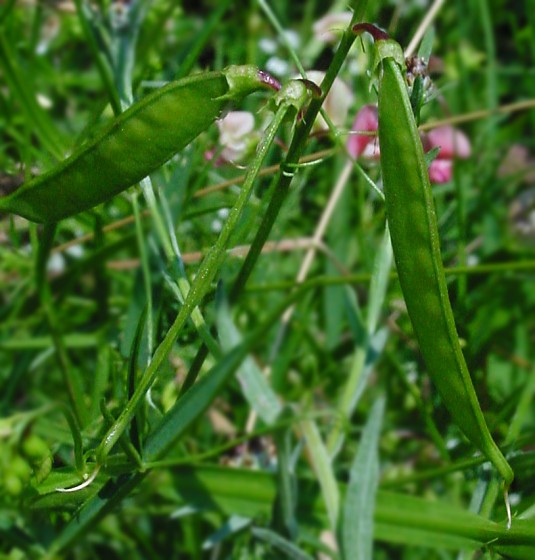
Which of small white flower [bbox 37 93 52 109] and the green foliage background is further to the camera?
small white flower [bbox 37 93 52 109]

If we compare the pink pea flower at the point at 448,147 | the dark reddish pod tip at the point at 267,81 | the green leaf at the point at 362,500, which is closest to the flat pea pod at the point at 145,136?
the dark reddish pod tip at the point at 267,81

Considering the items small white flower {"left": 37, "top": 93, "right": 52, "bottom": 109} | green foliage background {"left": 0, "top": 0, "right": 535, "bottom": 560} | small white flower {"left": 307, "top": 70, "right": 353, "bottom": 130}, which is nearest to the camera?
green foliage background {"left": 0, "top": 0, "right": 535, "bottom": 560}

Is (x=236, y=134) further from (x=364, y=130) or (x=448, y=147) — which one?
(x=448, y=147)

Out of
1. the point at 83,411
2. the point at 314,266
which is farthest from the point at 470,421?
the point at 314,266

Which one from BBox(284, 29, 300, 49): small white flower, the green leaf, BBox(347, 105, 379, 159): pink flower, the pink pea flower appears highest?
BBox(284, 29, 300, 49): small white flower

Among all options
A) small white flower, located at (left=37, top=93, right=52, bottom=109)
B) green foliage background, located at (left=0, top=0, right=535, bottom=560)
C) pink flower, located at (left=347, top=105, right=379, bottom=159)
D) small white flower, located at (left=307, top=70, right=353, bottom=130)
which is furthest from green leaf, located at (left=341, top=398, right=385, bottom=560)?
small white flower, located at (left=37, top=93, right=52, bottom=109)

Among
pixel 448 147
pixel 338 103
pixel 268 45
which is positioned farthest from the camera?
pixel 268 45

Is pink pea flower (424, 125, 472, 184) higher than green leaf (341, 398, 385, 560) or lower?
higher

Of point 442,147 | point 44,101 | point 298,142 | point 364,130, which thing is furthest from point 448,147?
point 298,142

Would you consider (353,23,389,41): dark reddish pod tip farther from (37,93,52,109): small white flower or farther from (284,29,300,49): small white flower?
(284,29,300,49): small white flower
